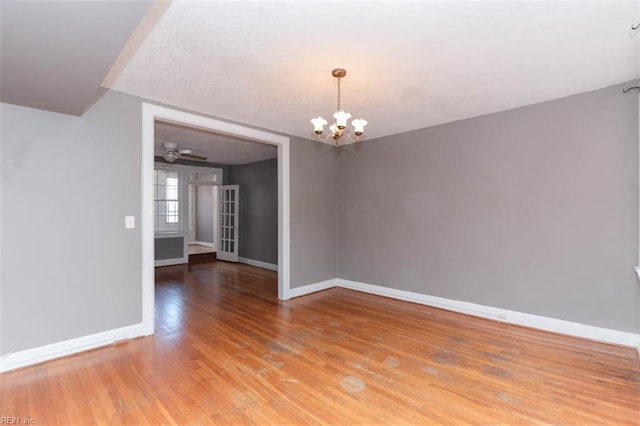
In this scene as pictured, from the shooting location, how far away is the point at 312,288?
16.6ft

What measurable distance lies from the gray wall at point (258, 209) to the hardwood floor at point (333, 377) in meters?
3.41

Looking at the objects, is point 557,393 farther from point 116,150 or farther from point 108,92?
point 108,92

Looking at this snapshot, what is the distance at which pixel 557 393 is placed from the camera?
2.22 meters

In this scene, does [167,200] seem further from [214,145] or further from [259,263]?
[259,263]

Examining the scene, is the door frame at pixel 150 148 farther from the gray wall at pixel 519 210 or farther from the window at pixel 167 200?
the window at pixel 167 200

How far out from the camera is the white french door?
25.5ft

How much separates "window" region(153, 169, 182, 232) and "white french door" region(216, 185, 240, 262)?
1.07 m

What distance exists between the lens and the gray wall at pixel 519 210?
301 centimetres

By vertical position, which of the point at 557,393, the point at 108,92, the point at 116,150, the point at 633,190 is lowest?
the point at 557,393

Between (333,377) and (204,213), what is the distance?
31.1ft

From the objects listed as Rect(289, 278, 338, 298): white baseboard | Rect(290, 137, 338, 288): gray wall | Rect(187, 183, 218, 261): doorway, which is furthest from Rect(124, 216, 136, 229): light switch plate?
Rect(187, 183, 218, 261): doorway

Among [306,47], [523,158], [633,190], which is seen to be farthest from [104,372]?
[633,190]

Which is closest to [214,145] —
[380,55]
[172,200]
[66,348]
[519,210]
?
[172,200]

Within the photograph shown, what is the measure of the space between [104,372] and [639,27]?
4.81m
